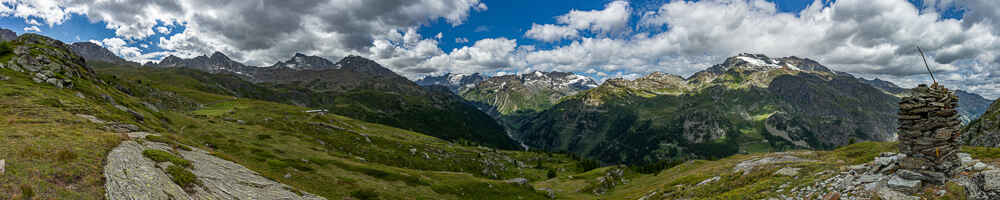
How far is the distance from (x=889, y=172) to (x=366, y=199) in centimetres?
3908

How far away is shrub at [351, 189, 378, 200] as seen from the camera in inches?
1316

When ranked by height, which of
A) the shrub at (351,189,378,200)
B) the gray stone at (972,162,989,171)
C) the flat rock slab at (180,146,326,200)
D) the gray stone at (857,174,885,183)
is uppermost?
the gray stone at (972,162,989,171)

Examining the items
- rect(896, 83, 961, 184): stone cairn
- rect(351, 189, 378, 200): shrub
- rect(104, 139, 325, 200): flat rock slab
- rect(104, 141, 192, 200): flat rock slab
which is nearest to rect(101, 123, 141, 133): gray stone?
rect(104, 139, 325, 200): flat rock slab

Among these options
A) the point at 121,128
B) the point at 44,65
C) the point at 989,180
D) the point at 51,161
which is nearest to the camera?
the point at 989,180

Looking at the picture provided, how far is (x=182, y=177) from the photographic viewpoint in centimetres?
1903

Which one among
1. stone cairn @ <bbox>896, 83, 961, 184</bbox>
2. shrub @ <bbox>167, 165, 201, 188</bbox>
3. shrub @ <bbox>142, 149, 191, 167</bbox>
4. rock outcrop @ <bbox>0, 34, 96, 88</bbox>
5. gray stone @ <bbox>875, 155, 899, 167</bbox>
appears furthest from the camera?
rock outcrop @ <bbox>0, 34, 96, 88</bbox>

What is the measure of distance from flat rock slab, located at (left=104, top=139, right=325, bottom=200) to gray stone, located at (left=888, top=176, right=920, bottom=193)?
121 ft

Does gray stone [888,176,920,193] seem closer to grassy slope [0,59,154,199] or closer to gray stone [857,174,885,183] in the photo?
gray stone [857,174,885,183]

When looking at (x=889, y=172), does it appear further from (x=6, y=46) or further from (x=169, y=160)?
(x=6, y=46)

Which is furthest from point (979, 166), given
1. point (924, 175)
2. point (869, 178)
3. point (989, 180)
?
point (869, 178)

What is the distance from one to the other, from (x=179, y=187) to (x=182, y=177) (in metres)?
1.26

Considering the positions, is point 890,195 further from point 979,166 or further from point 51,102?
point 51,102

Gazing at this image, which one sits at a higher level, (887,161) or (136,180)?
(887,161)

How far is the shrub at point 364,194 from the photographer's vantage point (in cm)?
3344
